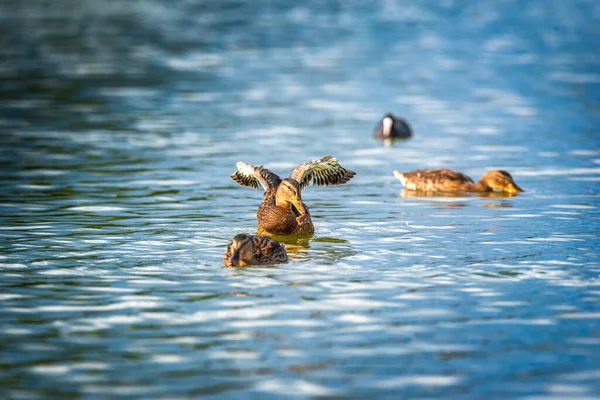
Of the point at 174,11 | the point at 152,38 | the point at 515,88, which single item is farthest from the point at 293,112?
the point at 174,11

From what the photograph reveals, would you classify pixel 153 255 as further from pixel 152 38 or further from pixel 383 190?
pixel 152 38

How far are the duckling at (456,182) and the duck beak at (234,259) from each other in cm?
768

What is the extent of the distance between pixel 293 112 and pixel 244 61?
1508 centimetres

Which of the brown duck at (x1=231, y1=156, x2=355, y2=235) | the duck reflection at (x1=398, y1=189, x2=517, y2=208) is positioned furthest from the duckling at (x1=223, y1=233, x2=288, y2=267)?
the duck reflection at (x1=398, y1=189, x2=517, y2=208)

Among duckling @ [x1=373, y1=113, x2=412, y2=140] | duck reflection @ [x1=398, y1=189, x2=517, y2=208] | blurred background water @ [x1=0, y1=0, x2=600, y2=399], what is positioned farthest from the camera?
duckling @ [x1=373, y1=113, x2=412, y2=140]

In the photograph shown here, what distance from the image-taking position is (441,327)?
11266 millimetres

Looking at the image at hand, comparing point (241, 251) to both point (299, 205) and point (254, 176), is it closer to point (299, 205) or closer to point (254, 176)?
point (299, 205)

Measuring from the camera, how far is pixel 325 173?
1797 cm

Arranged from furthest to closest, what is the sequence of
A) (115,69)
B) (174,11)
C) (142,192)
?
(174,11) < (115,69) < (142,192)

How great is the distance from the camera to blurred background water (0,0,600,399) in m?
10.2

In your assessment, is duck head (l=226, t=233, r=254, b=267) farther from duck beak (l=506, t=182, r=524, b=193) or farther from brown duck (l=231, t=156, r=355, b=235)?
duck beak (l=506, t=182, r=524, b=193)

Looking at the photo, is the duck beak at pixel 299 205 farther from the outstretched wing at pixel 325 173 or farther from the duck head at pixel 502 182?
the duck head at pixel 502 182

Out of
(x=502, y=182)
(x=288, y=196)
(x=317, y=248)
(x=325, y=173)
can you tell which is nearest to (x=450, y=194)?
(x=502, y=182)

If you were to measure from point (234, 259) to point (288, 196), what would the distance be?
9.66 feet
